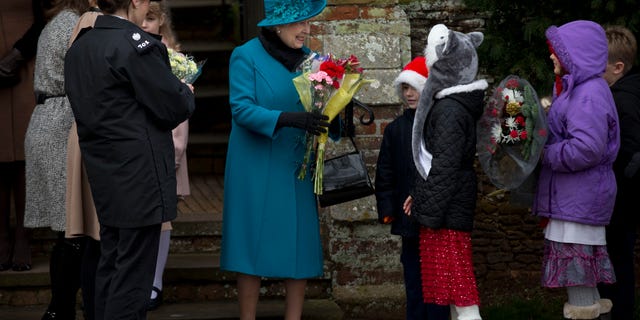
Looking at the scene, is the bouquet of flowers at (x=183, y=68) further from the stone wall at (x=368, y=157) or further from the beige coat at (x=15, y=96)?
the beige coat at (x=15, y=96)

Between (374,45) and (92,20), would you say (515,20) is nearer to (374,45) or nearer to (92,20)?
(374,45)

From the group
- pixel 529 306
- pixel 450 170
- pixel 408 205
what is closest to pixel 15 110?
pixel 408 205

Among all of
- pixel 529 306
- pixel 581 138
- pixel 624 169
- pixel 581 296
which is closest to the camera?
pixel 581 138

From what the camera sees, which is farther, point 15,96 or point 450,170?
point 15,96

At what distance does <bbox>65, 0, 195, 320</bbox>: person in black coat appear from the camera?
515cm

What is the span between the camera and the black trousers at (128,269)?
17.2 ft

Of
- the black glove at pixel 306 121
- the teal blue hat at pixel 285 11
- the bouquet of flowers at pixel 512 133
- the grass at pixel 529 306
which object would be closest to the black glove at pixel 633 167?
the bouquet of flowers at pixel 512 133

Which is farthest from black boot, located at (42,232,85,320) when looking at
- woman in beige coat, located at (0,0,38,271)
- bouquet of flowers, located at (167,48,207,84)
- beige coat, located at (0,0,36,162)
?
beige coat, located at (0,0,36,162)

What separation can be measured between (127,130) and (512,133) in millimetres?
1993

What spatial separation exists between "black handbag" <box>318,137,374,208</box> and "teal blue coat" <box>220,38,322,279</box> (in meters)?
0.18

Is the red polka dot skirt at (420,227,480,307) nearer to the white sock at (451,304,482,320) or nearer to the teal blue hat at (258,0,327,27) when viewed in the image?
the white sock at (451,304,482,320)

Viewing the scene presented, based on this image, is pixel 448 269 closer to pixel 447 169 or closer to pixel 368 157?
pixel 447 169

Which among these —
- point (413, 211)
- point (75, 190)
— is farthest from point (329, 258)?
point (75, 190)

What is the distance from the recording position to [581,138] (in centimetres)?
584
